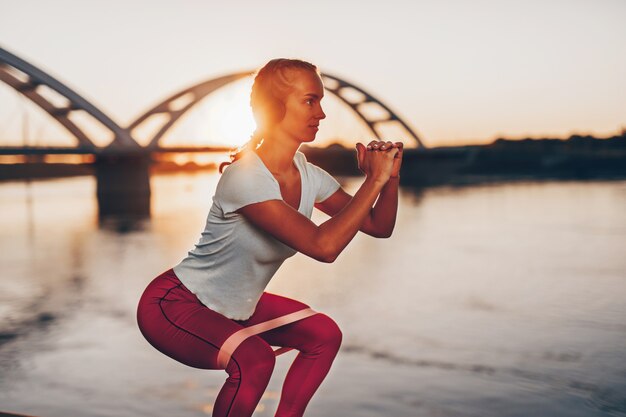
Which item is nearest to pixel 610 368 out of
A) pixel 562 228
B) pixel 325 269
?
pixel 325 269

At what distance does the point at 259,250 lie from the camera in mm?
2492

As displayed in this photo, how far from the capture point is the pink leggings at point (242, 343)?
7.90ft

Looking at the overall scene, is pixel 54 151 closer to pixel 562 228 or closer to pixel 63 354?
pixel 562 228

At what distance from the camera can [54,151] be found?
135 ft

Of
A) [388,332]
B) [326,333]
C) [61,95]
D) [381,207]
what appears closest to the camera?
[326,333]

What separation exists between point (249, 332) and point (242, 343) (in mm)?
81

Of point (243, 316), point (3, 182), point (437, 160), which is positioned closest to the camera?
point (243, 316)

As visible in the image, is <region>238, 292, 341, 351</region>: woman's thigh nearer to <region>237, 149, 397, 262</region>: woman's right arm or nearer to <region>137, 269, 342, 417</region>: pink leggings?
<region>137, 269, 342, 417</region>: pink leggings

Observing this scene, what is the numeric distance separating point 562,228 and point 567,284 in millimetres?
11404

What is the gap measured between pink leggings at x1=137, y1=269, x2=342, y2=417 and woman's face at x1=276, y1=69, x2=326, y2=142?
2.02 feet

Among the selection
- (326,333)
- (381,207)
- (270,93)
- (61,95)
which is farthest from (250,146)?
(61,95)

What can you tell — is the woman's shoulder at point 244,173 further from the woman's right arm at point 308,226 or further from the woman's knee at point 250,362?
the woman's knee at point 250,362

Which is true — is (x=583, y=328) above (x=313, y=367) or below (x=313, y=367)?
below

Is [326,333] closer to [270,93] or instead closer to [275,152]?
[275,152]
